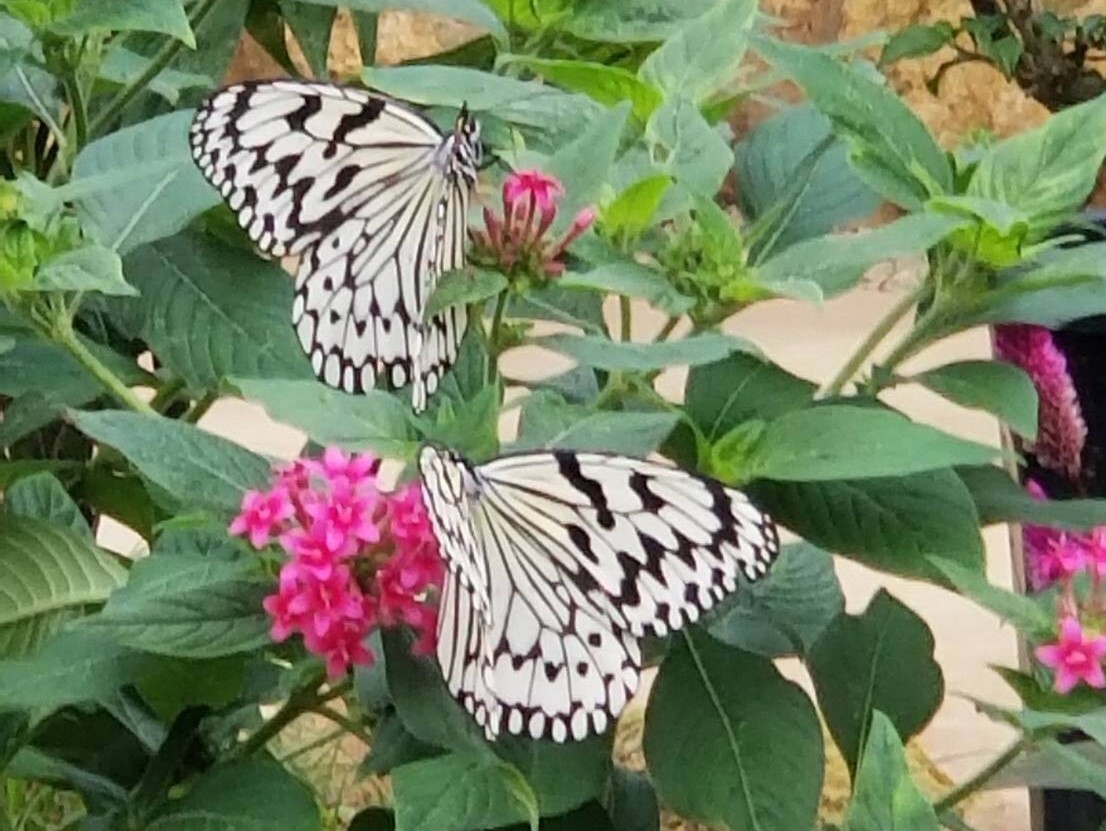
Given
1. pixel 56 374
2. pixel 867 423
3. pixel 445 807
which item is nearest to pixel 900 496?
pixel 867 423

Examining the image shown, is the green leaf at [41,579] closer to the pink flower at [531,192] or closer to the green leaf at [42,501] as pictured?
the green leaf at [42,501]

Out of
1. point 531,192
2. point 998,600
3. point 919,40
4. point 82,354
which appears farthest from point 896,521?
point 919,40

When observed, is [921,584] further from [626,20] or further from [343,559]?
[343,559]

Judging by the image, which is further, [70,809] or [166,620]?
[70,809]

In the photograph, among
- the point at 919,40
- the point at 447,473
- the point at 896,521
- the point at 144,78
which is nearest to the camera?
the point at 447,473

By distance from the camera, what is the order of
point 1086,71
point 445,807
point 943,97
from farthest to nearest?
point 943,97
point 1086,71
point 445,807

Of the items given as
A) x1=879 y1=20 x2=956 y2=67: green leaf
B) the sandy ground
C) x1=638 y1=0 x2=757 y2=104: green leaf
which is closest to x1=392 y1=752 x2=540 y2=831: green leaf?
x1=638 y1=0 x2=757 y2=104: green leaf

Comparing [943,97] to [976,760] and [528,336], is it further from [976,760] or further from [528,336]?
[528,336]
